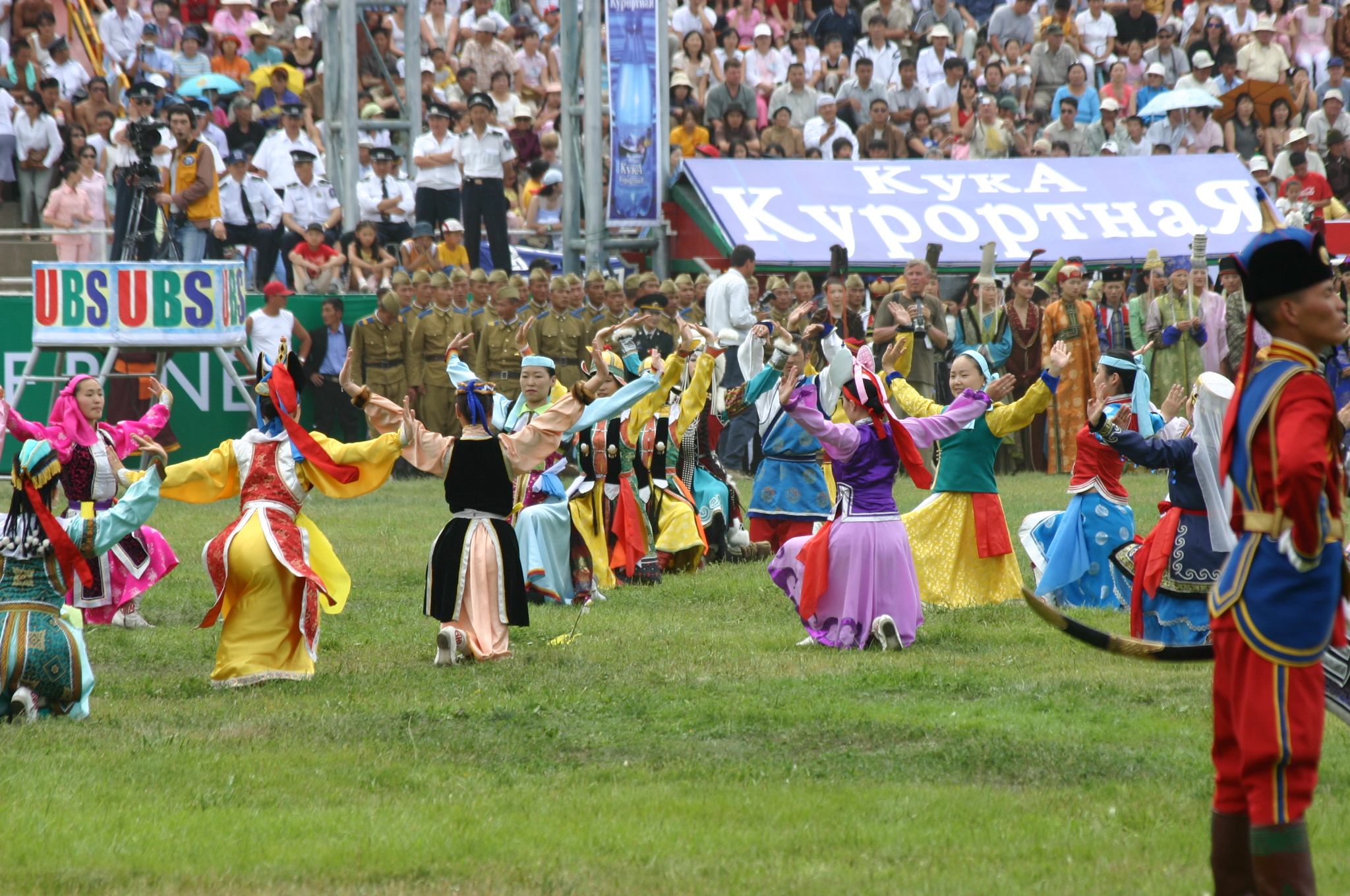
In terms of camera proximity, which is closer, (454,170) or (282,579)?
(282,579)

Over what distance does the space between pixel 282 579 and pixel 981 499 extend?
14.2 feet

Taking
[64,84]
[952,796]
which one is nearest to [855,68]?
[64,84]

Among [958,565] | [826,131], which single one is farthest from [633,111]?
[958,565]

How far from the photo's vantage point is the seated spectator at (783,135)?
19.9 m

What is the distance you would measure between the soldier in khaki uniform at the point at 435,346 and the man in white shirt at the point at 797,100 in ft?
18.3

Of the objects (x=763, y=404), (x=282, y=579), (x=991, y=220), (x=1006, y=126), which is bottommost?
(x=282, y=579)

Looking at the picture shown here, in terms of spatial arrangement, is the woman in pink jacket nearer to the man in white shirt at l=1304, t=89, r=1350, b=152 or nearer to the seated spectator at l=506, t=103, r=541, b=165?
the seated spectator at l=506, t=103, r=541, b=165

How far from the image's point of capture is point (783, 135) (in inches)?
783

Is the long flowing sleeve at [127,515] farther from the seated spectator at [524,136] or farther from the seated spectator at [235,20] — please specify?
the seated spectator at [235,20]

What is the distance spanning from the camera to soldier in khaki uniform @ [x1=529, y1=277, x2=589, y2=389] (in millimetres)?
16812

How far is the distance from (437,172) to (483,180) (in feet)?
1.85

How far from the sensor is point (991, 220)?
1902 centimetres

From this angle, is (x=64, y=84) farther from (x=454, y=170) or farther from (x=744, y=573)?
(x=744, y=573)

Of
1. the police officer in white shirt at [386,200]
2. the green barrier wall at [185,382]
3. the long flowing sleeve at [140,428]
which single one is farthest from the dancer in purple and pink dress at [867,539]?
the police officer in white shirt at [386,200]
